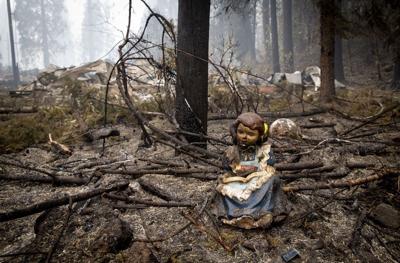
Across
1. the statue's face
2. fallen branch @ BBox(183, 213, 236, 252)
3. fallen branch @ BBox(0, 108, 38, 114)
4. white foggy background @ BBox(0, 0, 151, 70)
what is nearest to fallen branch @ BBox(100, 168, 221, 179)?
fallen branch @ BBox(183, 213, 236, 252)

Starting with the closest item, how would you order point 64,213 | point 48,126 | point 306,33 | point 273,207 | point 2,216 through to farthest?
point 2,216
point 273,207
point 64,213
point 48,126
point 306,33

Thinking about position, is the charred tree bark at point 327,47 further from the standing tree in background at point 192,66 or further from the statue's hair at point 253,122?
the statue's hair at point 253,122

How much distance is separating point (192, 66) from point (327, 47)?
4430 mm

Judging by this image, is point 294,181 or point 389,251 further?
point 294,181

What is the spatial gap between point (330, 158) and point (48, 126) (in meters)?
5.95

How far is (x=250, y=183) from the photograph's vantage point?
8.75ft

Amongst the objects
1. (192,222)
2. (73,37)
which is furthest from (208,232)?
(73,37)

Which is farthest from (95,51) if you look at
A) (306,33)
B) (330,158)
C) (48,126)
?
(330,158)

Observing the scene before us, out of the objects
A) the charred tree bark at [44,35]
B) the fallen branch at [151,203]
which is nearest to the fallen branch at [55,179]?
the fallen branch at [151,203]

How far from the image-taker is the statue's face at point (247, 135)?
2.67 m

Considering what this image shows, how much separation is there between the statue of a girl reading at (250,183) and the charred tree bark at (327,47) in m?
5.65

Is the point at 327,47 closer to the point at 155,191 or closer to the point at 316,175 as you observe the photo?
the point at 316,175

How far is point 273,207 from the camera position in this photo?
263cm

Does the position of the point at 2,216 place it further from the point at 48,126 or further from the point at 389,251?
the point at 48,126
